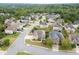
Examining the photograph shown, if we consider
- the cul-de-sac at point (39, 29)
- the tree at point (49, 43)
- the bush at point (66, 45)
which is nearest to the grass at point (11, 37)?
the cul-de-sac at point (39, 29)

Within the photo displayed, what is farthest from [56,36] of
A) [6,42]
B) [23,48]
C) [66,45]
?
[6,42]

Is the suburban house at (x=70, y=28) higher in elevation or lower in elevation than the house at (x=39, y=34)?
higher

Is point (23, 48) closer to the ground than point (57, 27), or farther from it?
closer to the ground

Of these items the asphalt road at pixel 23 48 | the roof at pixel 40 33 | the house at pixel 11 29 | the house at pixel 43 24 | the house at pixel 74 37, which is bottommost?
the asphalt road at pixel 23 48

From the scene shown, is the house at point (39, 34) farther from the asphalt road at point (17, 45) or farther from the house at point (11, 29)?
the house at point (11, 29)

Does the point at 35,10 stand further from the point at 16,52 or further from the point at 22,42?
the point at 16,52

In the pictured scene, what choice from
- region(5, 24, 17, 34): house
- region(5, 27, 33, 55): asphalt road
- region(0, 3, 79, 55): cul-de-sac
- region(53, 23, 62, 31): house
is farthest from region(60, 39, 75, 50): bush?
region(5, 24, 17, 34): house

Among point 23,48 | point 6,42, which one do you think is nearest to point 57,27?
point 23,48

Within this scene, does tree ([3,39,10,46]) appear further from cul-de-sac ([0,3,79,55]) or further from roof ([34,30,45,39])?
roof ([34,30,45,39])

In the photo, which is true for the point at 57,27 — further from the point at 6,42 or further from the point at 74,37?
the point at 6,42
